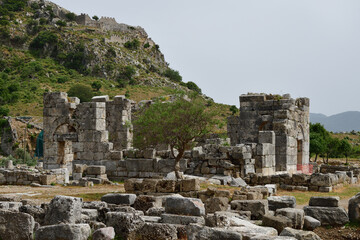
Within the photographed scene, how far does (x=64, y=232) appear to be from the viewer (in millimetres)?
7223

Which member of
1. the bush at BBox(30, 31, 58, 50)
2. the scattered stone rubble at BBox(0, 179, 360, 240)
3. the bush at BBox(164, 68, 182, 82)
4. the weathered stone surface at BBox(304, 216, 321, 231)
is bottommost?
the weathered stone surface at BBox(304, 216, 321, 231)

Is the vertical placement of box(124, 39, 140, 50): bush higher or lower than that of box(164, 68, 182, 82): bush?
higher

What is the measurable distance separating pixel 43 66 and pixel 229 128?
2439 inches

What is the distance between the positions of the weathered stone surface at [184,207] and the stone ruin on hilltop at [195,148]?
955 centimetres

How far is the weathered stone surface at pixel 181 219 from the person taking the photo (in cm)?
814

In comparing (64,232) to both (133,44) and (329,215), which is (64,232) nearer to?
(329,215)

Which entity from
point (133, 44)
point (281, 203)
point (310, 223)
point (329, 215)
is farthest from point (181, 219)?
point (133, 44)

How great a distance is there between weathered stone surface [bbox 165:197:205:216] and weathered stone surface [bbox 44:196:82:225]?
182 cm

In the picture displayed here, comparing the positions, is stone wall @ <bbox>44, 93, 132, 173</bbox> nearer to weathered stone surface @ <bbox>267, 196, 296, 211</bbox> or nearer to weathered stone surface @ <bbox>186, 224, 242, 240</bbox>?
weathered stone surface @ <bbox>267, 196, 296, 211</bbox>

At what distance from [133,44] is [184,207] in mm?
96361

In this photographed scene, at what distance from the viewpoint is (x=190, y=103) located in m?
16.3

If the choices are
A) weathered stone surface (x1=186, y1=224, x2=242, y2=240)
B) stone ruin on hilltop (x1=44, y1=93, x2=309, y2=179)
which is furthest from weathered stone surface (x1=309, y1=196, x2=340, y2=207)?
stone ruin on hilltop (x1=44, y1=93, x2=309, y2=179)

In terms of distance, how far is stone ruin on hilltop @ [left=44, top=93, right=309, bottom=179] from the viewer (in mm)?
18703

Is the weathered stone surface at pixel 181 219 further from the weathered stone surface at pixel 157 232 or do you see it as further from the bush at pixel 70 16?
the bush at pixel 70 16
